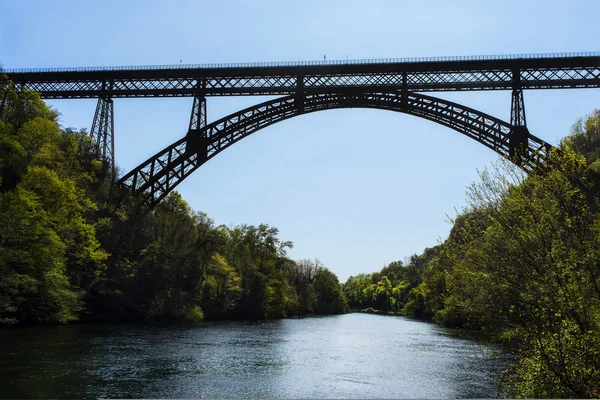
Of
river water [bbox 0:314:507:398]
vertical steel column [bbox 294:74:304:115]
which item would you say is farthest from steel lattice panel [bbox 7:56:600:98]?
river water [bbox 0:314:507:398]

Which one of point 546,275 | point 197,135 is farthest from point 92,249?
point 546,275

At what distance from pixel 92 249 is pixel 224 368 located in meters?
20.0

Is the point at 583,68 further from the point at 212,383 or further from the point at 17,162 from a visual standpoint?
the point at 17,162

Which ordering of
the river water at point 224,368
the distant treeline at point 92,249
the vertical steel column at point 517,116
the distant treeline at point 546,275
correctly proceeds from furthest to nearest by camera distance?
the vertical steel column at point 517,116
the distant treeline at point 92,249
the river water at point 224,368
the distant treeline at point 546,275

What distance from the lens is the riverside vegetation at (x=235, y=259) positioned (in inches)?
366

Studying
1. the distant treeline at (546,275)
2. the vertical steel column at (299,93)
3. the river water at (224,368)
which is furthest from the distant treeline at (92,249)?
the distant treeline at (546,275)

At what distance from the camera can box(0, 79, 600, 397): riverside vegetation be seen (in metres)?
9.30

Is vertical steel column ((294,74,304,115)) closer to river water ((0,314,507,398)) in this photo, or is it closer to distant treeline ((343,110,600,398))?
river water ((0,314,507,398))

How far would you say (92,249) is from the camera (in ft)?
114

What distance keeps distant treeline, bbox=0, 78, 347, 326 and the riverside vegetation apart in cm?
12

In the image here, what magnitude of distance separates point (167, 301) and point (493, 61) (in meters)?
34.8

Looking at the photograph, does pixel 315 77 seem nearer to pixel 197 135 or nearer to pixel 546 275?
pixel 197 135

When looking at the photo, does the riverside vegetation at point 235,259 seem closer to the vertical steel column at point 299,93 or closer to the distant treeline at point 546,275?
the distant treeline at point 546,275

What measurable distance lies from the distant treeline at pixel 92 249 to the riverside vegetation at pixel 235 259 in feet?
0.38
